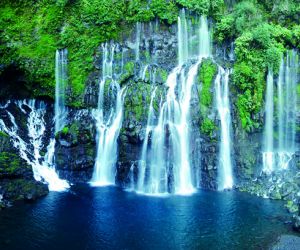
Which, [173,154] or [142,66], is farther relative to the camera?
[142,66]

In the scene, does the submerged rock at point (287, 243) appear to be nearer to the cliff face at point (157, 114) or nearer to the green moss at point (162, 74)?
the cliff face at point (157, 114)

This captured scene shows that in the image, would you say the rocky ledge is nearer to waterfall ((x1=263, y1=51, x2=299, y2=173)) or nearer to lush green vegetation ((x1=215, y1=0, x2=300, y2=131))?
lush green vegetation ((x1=215, y1=0, x2=300, y2=131))

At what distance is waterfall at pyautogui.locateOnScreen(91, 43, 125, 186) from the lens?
27.9m

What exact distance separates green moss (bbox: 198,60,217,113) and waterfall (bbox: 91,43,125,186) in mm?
5568

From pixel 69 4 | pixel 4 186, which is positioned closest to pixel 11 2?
pixel 69 4

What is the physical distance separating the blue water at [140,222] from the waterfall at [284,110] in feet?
18.6

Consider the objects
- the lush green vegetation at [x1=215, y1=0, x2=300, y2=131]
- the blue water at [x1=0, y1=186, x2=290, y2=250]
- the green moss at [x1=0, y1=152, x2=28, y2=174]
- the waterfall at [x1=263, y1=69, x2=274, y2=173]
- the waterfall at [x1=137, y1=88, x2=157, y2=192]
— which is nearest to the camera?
→ the blue water at [x1=0, y1=186, x2=290, y2=250]

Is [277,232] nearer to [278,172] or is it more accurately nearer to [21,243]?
[278,172]

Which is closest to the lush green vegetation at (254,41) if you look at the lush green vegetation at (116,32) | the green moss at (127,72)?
the lush green vegetation at (116,32)

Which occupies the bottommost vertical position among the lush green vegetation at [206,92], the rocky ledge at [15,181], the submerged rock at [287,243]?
the submerged rock at [287,243]

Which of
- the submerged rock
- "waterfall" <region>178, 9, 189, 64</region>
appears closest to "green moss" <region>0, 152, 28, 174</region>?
"waterfall" <region>178, 9, 189, 64</region>

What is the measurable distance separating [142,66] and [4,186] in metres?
12.8

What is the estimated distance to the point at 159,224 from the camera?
20.5m

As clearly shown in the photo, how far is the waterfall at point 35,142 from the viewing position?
26922 mm
